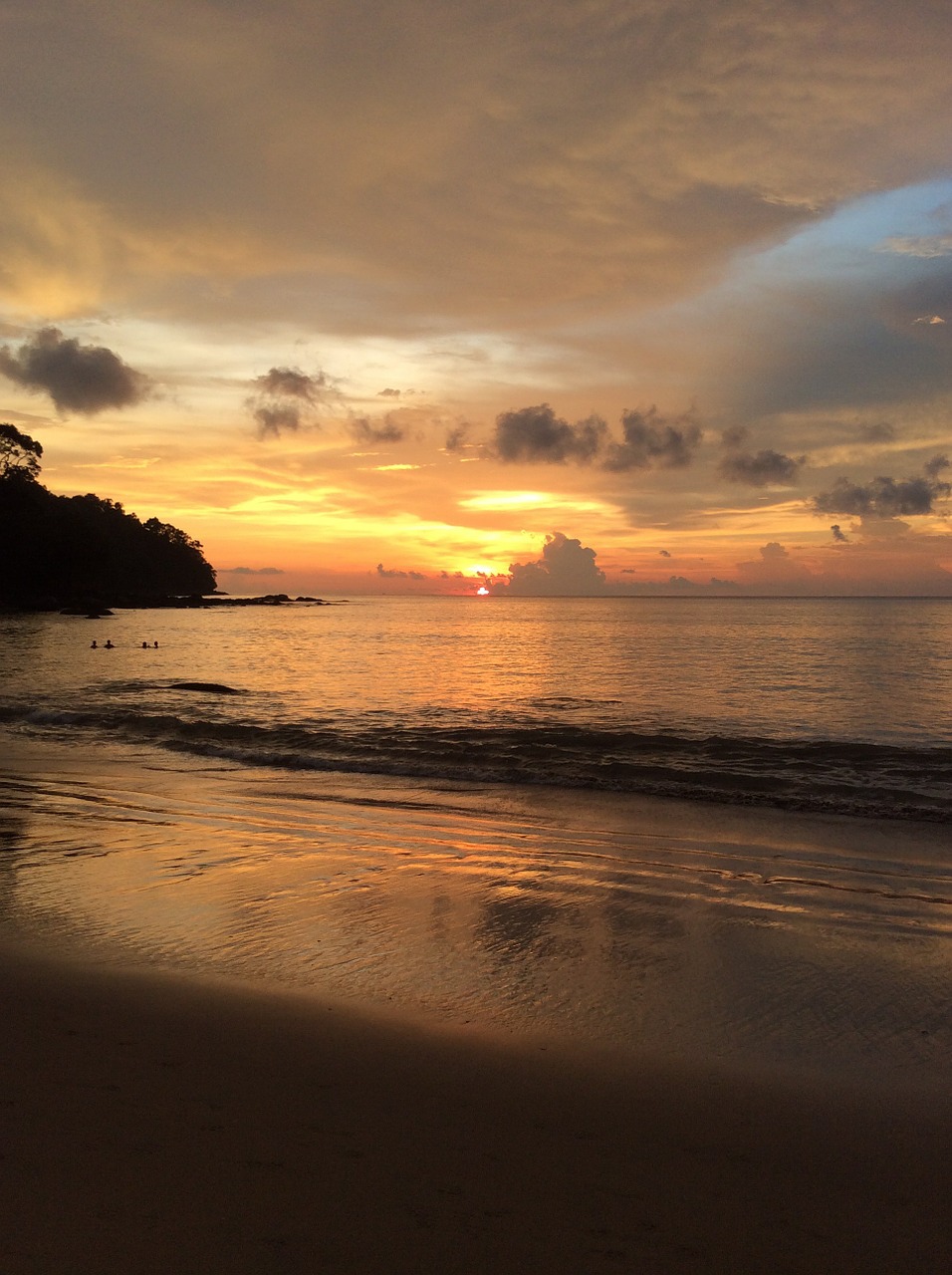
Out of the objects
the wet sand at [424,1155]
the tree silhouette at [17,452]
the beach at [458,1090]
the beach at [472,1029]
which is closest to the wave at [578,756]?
the beach at [472,1029]

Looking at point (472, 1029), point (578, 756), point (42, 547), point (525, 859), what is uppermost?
point (42, 547)

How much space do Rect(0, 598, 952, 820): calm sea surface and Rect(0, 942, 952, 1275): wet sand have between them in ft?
31.9

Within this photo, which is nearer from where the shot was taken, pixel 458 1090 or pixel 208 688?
pixel 458 1090

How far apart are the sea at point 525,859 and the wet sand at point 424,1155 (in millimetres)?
563

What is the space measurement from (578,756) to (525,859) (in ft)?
26.8

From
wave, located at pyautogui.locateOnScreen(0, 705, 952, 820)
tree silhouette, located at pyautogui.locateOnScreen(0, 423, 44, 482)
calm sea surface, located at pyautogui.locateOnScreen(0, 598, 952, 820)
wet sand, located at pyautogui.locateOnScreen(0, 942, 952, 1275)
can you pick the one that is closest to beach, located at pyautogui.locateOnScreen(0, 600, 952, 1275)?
wet sand, located at pyautogui.locateOnScreen(0, 942, 952, 1275)

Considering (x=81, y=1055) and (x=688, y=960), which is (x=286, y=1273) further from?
(x=688, y=960)

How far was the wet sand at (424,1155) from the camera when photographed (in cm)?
313

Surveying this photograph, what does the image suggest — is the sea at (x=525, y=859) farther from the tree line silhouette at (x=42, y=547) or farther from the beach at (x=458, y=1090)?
the tree line silhouette at (x=42, y=547)

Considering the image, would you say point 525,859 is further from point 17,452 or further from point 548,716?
point 17,452

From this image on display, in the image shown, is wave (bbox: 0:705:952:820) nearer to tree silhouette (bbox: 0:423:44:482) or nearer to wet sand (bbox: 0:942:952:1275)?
wet sand (bbox: 0:942:952:1275)

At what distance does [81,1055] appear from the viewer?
457 centimetres

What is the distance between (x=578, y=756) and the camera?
57.8 feet

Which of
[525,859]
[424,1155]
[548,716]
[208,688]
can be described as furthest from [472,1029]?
[208,688]
